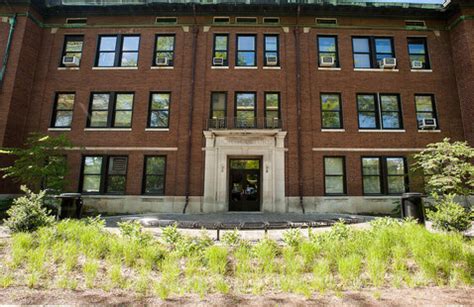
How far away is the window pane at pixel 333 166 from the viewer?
578 inches

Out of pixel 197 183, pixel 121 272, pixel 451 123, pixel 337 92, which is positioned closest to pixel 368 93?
pixel 337 92

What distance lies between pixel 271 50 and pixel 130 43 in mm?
8980

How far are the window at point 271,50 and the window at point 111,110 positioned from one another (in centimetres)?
863

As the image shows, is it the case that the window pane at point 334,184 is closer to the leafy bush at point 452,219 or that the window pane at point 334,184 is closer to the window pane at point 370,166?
the window pane at point 370,166

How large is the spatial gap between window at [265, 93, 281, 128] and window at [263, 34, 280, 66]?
2.04 m

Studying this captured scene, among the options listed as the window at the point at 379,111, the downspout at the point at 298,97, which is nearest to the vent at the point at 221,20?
the downspout at the point at 298,97

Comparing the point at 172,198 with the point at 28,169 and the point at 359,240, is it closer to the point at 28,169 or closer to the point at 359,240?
the point at 28,169

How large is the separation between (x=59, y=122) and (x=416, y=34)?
23.0 meters

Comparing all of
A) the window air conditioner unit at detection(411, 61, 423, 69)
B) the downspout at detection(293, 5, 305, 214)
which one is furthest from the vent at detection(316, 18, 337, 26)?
the window air conditioner unit at detection(411, 61, 423, 69)

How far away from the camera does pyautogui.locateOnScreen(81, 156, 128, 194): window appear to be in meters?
14.5

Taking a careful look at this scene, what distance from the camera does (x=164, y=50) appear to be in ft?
52.3

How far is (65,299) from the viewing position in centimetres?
388

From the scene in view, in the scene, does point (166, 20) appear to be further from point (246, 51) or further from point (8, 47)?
point (8, 47)

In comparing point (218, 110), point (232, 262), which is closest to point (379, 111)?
point (218, 110)
